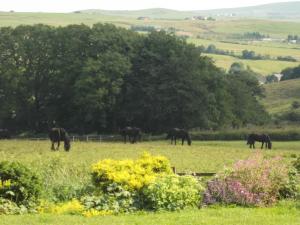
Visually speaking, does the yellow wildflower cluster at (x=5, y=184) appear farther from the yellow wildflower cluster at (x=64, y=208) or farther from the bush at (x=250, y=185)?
the bush at (x=250, y=185)

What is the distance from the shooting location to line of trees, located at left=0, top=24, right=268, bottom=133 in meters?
71.2

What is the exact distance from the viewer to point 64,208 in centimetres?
1820

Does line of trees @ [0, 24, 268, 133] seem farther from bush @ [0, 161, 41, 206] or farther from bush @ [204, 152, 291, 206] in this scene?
bush @ [0, 161, 41, 206]

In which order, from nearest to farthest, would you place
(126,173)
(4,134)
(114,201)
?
(114,201)
(126,173)
(4,134)

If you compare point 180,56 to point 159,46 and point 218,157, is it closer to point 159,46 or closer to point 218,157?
point 159,46

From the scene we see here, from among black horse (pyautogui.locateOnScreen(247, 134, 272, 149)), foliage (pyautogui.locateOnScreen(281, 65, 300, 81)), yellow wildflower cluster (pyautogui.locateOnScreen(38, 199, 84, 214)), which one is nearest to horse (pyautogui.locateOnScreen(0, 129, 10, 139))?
black horse (pyautogui.locateOnScreen(247, 134, 272, 149))

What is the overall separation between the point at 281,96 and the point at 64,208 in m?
110

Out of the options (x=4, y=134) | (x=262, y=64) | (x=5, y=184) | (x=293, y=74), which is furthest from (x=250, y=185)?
(x=262, y=64)

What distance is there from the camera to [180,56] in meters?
75.7

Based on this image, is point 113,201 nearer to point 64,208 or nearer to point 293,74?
point 64,208

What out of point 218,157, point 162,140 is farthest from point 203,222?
point 162,140

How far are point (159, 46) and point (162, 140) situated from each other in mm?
15083

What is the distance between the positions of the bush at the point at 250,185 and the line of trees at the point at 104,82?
4903 cm

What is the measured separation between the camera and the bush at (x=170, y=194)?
60.3ft
